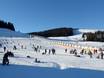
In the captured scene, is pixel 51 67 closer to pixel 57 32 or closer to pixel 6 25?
pixel 6 25

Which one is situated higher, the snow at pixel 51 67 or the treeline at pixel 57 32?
the treeline at pixel 57 32

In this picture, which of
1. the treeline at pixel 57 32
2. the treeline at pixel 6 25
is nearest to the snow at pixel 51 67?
the treeline at pixel 6 25

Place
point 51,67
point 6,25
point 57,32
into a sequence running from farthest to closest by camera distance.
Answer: point 57,32, point 6,25, point 51,67

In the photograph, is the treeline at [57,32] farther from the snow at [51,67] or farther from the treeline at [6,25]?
the snow at [51,67]

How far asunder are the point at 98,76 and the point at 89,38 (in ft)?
388

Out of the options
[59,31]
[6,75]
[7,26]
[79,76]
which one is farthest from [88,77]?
[59,31]

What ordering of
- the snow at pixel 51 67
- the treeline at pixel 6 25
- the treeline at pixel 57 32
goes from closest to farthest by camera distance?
the snow at pixel 51 67, the treeline at pixel 6 25, the treeline at pixel 57 32

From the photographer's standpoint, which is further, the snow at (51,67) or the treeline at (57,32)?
the treeline at (57,32)

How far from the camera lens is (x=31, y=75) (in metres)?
27.2

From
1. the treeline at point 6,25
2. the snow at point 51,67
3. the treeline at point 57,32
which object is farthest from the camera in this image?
the treeline at point 57,32

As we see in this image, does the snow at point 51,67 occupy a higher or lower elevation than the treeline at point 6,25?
lower

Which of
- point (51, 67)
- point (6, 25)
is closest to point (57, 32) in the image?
point (6, 25)

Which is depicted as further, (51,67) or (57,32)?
(57,32)

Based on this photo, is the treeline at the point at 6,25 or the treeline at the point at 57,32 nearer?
the treeline at the point at 6,25
